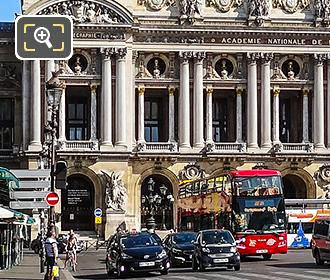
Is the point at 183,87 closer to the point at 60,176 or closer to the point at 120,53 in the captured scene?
the point at 120,53

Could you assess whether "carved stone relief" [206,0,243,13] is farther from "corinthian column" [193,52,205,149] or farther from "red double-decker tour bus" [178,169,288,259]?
"red double-decker tour bus" [178,169,288,259]

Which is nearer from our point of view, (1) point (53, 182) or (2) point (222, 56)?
(1) point (53, 182)

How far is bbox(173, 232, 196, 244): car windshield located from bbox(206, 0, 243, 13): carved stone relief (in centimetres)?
4430

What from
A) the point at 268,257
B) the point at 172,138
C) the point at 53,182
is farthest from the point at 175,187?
the point at 53,182

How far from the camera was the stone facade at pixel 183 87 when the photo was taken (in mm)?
84875

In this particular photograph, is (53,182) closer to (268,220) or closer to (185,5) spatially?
(268,220)

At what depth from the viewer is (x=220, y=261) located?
40.5 m

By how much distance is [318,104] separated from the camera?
8794cm

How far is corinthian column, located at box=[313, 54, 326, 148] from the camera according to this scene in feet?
288

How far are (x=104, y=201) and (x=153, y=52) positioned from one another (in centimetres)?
1490

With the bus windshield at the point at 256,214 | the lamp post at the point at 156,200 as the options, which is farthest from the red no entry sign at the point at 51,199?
the lamp post at the point at 156,200

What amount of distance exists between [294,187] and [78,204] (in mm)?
21211

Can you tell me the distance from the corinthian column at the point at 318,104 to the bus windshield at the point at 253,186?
1557 inches

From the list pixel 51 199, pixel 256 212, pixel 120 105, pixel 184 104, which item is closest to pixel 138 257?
pixel 51 199
